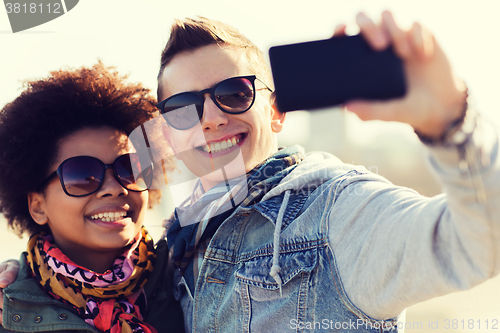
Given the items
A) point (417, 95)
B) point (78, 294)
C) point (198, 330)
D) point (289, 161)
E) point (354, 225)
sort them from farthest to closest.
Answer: point (78, 294) → point (289, 161) → point (198, 330) → point (354, 225) → point (417, 95)

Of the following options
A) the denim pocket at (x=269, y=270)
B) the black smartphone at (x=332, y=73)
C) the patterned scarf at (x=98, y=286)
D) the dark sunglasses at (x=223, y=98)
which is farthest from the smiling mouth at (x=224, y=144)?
the black smartphone at (x=332, y=73)

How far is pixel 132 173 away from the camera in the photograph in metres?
2.30

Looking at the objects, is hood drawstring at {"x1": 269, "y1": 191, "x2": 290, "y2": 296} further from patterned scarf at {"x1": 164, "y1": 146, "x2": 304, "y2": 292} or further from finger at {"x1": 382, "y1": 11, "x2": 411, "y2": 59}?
finger at {"x1": 382, "y1": 11, "x2": 411, "y2": 59}

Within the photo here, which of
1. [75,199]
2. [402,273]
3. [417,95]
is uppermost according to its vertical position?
[417,95]

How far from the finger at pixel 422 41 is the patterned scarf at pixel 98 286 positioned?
74.6 inches

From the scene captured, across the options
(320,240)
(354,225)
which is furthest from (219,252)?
(354,225)

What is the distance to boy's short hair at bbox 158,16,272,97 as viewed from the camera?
2.23 m

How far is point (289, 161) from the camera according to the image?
195 centimetres

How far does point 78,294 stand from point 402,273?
5.91 ft

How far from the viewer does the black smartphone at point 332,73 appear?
0.95 metres

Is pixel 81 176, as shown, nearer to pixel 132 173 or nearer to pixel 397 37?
pixel 132 173

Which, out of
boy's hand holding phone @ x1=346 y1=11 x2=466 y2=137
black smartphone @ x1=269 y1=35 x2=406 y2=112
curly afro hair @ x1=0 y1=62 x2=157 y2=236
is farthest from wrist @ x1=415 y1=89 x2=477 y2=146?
curly afro hair @ x1=0 y1=62 x2=157 y2=236

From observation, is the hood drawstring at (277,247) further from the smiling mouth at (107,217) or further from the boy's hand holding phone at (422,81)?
the smiling mouth at (107,217)

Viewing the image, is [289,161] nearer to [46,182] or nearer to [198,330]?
[198,330]
